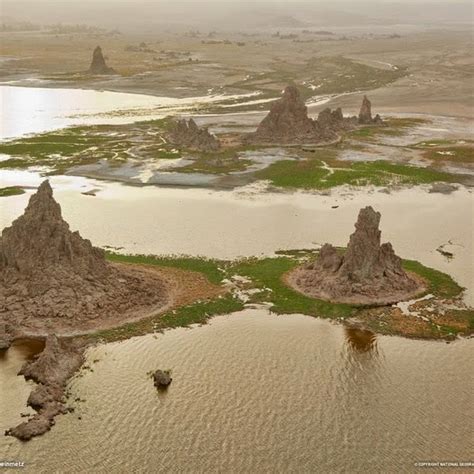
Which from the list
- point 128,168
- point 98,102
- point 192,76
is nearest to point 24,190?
point 128,168

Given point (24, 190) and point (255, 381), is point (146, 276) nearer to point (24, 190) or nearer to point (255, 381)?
point (255, 381)

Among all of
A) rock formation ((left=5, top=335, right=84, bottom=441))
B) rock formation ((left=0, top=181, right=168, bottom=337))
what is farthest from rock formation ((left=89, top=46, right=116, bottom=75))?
rock formation ((left=5, top=335, right=84, bottom=441))

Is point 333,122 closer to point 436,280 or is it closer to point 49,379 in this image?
point 436,280

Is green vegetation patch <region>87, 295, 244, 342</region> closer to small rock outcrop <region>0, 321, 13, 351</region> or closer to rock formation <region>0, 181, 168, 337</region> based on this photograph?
rock formation <region>0, 181, 168, 337</region>

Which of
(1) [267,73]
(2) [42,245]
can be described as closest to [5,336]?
(2) [42,245]

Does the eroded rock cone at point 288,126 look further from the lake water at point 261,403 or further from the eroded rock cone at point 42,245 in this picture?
the eroded rock cone at point 42,245

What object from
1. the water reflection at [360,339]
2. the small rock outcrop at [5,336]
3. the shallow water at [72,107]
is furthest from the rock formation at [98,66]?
the water reflection at [360,339]
